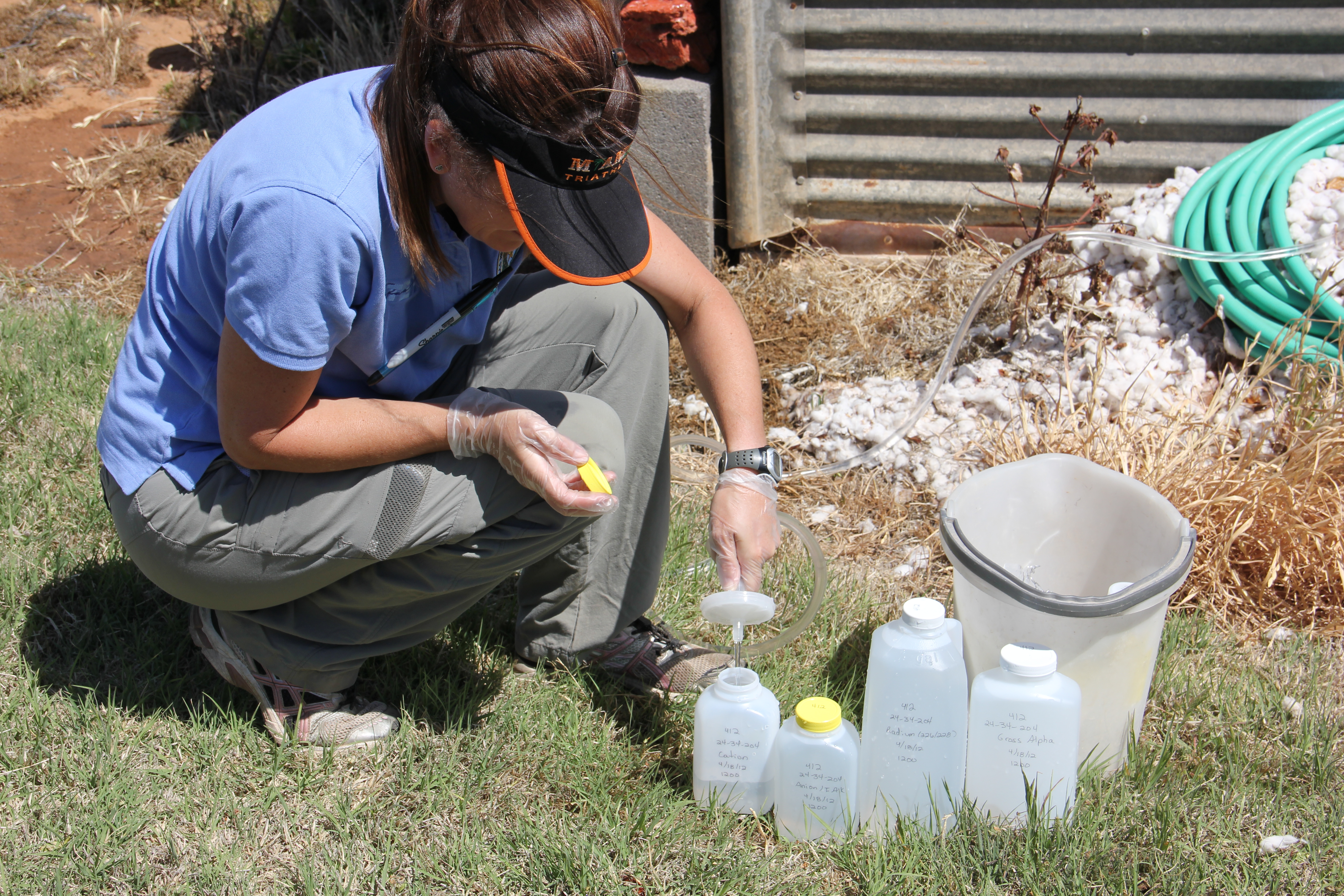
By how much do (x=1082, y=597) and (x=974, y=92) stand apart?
2551 mm

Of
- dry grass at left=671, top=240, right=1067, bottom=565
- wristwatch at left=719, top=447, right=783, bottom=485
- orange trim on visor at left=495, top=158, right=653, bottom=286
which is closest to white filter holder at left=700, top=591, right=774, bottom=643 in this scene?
wristwatch at left=719, top=447, right=783, bottom=485

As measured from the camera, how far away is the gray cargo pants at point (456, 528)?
1957 mm

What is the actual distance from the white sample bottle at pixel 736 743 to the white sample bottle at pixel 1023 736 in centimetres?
Answer: 39

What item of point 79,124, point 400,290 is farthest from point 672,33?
point 79,124

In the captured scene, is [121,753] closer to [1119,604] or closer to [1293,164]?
[1119,604]

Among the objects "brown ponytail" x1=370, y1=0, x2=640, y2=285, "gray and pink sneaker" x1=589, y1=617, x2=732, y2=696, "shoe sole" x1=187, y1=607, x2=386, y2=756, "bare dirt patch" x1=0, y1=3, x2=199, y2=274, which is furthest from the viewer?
"bare dirt patch" x1=0, y1=3, x2=199, y2=274

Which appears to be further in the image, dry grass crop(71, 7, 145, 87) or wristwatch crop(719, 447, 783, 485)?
dry grass crop(71, 7, 145, 87)

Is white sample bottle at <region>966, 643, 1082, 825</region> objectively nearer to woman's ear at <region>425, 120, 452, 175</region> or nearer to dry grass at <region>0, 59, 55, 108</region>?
woman's ear at <region>425, 120, 452, 175</region>

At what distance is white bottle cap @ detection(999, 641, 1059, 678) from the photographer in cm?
183

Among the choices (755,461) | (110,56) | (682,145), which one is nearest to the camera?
(755,461)

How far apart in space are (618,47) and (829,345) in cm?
217

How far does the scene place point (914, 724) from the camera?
6.17 feet

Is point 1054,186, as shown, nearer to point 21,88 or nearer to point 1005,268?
point 1005,268

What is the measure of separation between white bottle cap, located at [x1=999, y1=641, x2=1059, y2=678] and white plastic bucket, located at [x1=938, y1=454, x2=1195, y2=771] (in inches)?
4.4
